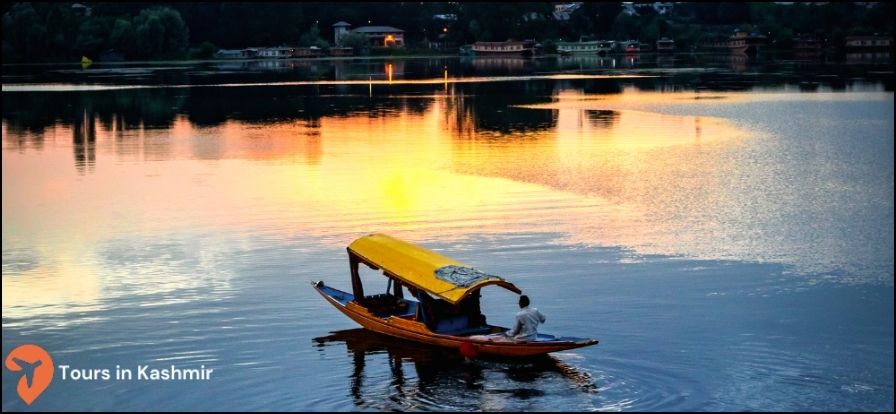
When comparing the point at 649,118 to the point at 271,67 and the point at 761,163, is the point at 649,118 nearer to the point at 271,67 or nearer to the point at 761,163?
the point at 761,163

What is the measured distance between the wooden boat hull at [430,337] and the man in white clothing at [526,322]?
16cm

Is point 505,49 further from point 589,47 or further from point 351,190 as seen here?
point 351,190

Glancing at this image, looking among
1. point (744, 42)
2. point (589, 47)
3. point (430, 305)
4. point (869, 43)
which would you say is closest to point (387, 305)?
point (430, 305)

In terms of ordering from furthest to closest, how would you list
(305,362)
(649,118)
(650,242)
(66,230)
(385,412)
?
(649,118) < (66,230) < (650,242) < (305,362) < (385,412)

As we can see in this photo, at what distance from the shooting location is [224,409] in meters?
21.2

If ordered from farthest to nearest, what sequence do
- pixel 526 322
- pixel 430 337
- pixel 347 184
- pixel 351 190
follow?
pixel 347 184
pixel 351 190
pixel 430 337
pixel 526 322

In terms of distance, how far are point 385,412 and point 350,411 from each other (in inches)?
23.9

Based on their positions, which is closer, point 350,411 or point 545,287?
point 350,411

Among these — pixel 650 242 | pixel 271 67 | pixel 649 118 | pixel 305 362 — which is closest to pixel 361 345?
pixel 305 362

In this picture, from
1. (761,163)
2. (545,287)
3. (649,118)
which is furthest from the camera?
(649,118)

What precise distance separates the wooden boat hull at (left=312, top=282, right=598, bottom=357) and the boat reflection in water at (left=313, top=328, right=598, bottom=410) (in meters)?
0.20

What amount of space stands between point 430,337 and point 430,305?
0.64m

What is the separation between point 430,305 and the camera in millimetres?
24516

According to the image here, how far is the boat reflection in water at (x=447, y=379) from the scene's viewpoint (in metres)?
21.5
